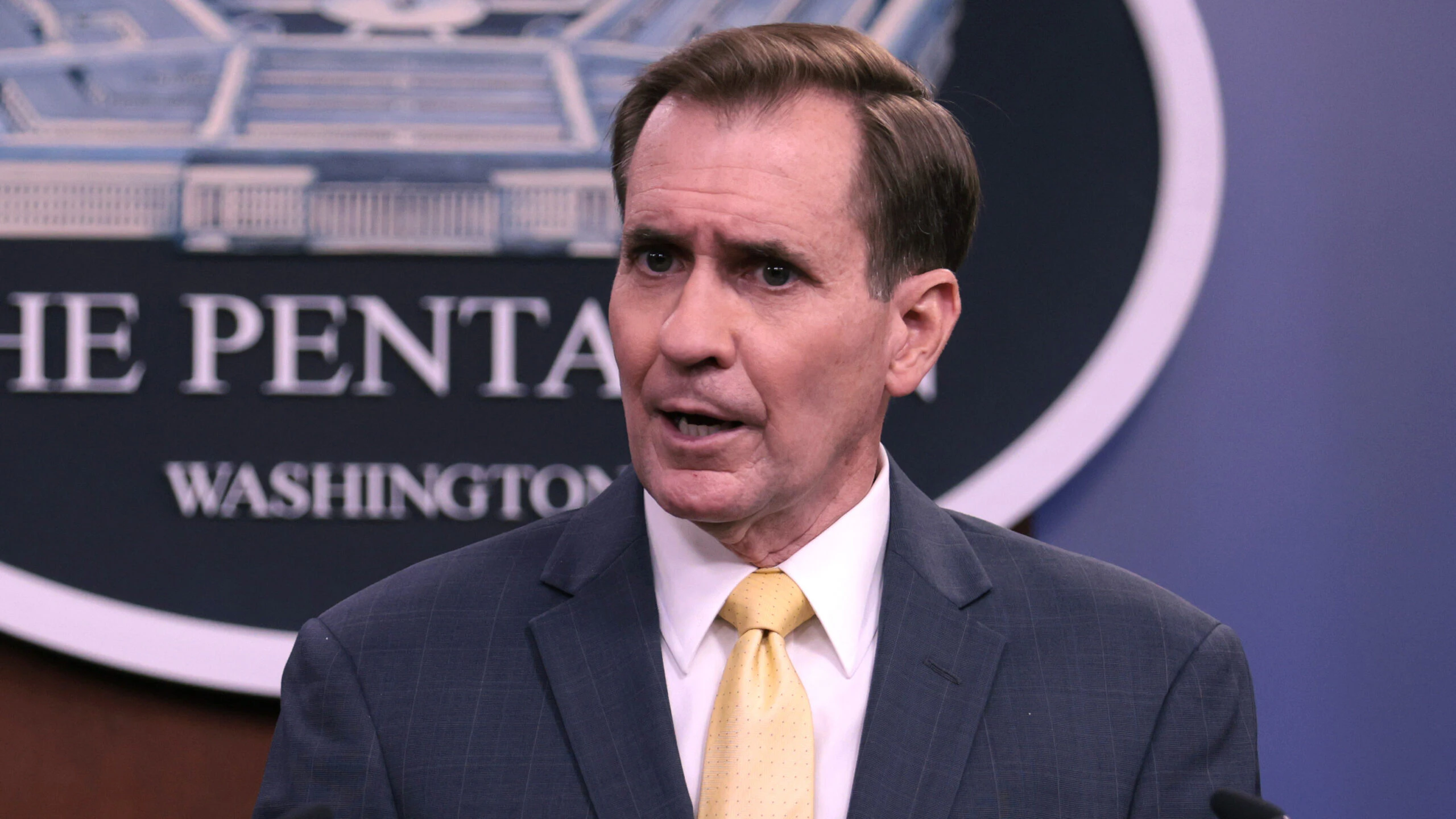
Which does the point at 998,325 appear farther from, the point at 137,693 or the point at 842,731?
the point at 137,693

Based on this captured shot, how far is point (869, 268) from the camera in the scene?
3.52 ft

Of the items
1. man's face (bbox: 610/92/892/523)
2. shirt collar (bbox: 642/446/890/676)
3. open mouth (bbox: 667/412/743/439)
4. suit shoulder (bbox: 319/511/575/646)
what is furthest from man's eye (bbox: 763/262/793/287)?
suit shoulder (bbox: 319/511/575/646)

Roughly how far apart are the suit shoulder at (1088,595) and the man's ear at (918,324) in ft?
0.64

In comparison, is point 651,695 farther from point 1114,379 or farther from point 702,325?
point 1114,379

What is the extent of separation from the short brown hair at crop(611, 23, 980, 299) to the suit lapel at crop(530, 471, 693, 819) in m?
0.31

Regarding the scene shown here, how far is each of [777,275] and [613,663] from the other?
343 millimetres

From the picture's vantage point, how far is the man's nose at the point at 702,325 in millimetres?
982

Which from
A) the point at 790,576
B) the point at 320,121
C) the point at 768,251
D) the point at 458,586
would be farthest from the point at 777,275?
the point at 320,121

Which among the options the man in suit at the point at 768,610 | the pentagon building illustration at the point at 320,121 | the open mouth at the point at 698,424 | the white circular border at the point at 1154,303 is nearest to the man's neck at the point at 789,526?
the man in suit at the point at 768,610

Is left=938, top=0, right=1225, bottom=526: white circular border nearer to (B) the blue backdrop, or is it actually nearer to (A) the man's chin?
(B) the blue backdrop

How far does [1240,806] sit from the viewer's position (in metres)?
0.89

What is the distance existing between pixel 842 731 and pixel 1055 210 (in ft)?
3.06

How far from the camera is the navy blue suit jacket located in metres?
1.03

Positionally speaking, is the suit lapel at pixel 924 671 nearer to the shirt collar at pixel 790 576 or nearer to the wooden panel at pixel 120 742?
the shirt collar at pixel 790 576
